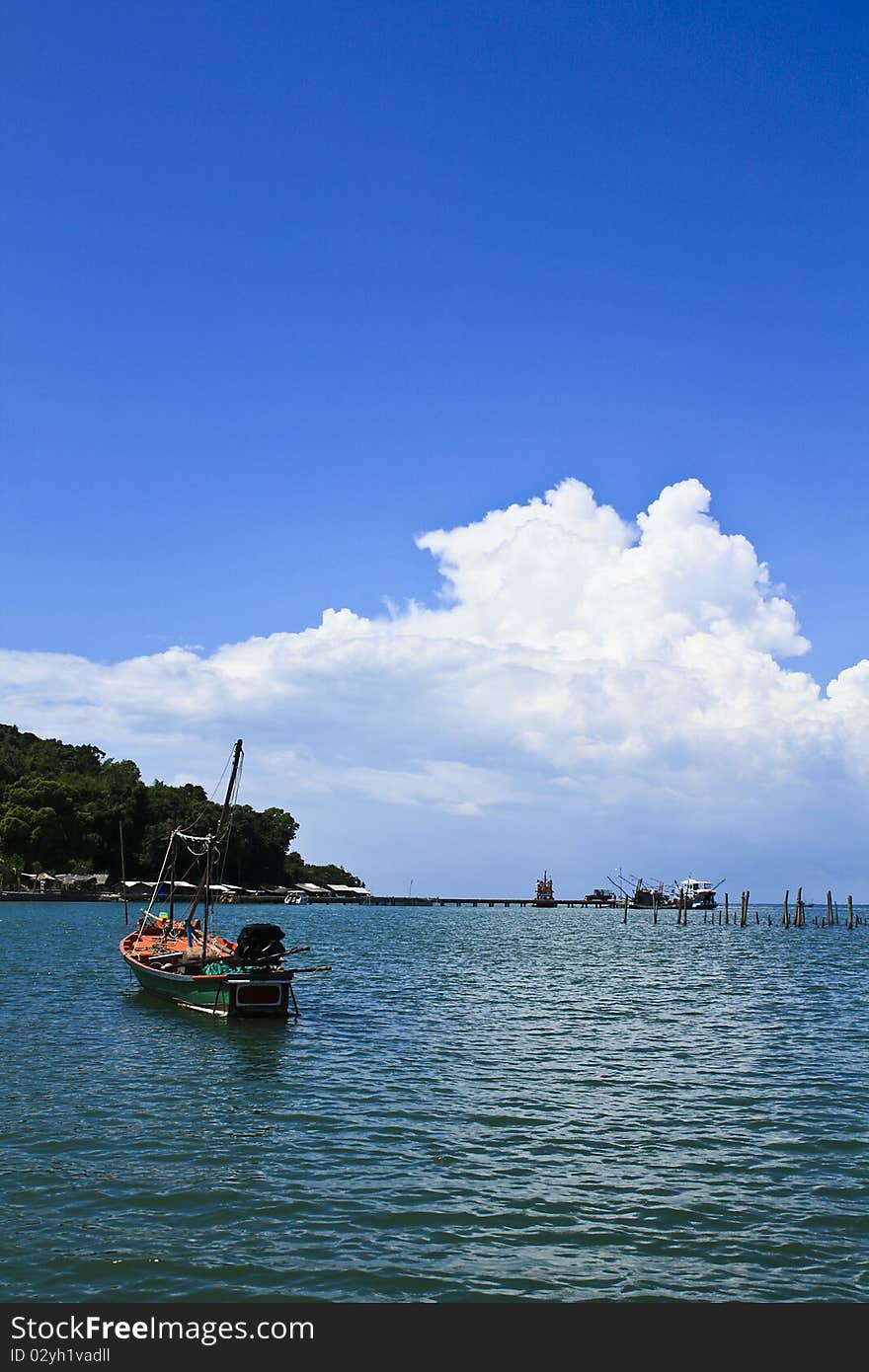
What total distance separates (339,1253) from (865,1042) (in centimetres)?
2713

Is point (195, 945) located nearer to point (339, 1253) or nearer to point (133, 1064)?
point (133, 1064)

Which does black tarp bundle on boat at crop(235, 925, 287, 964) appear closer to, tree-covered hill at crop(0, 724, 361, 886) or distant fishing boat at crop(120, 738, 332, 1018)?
distant fishing boat at crop(120, 738, 332, 1018)

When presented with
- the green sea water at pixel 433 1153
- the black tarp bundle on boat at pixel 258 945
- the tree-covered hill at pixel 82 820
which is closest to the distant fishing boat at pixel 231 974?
the black tarp bundle on boat at pixel 258 945

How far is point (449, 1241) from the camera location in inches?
589

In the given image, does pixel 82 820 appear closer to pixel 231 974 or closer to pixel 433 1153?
pixel 231 974

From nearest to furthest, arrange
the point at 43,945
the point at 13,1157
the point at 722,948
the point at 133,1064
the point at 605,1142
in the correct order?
1. the point at 13,1157
2. the point at 605,1142
3. the point at 133,1064
4. the point at 43,945
5. the point at 722,948

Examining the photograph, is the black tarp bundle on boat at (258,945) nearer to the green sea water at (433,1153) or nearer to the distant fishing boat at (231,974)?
the distant fishing boat at (231,974)

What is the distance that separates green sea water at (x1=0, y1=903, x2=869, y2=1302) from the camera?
13938 millimetres

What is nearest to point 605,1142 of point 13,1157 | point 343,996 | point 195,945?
point 13,1157

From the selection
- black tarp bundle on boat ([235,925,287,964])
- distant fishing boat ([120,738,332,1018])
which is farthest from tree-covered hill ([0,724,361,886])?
black tarp bundle on boat ([235,925,287,964])

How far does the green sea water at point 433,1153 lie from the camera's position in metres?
13.9

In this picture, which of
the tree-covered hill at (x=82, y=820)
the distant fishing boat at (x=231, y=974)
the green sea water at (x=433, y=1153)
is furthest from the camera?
the tree-covered hill at (x=82, y=820)

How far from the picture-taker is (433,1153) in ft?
64.8

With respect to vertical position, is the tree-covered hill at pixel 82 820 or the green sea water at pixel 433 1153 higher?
the tree-covered hill at pixel 82 820
